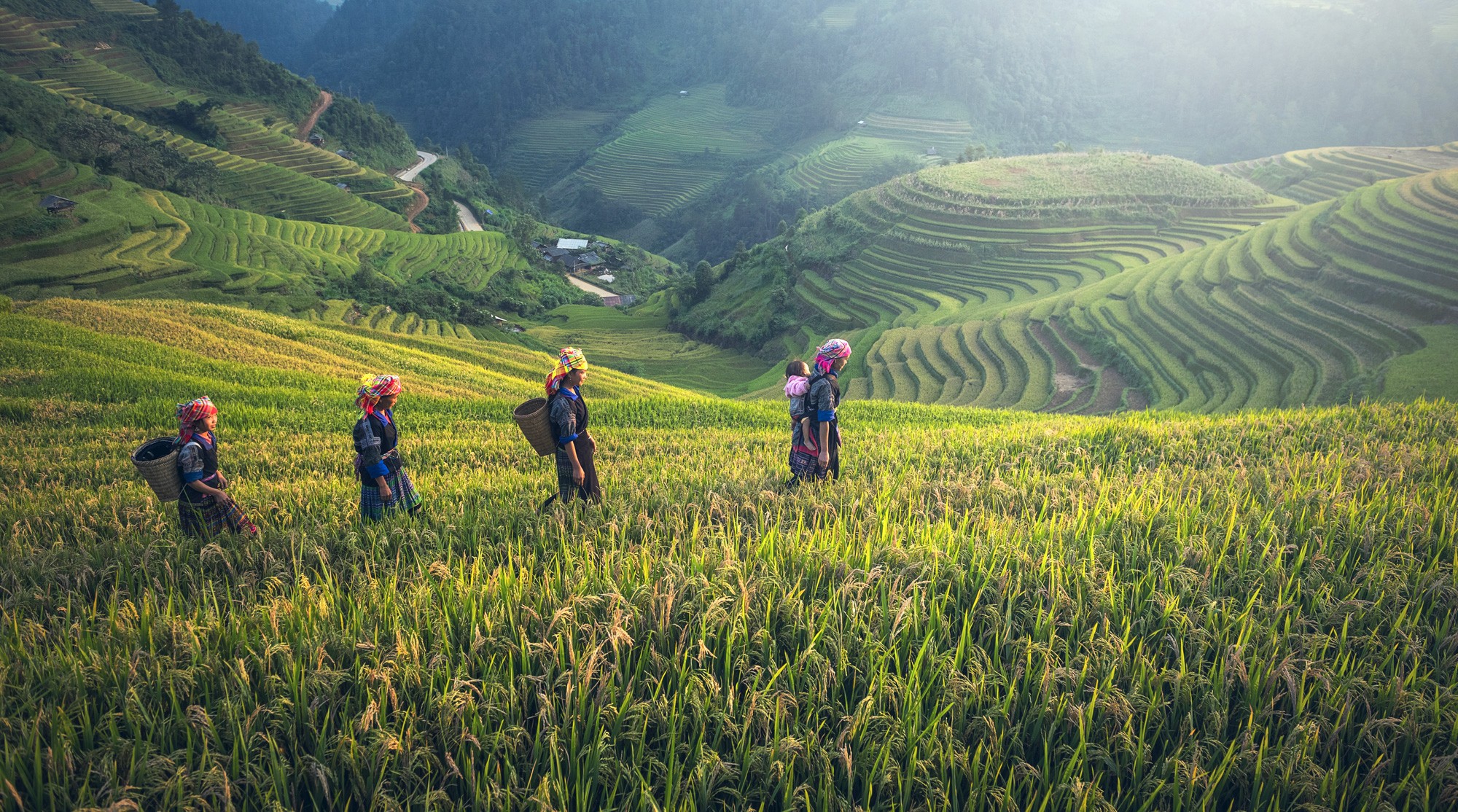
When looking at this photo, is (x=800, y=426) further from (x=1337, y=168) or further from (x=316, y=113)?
(x=316, y=113)

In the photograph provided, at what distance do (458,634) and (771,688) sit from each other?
5.32 ft

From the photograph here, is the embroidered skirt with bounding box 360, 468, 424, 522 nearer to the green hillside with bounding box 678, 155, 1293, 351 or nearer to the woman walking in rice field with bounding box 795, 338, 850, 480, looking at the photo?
the woman walking in rice field with bounding box 795, 338, 850, 480

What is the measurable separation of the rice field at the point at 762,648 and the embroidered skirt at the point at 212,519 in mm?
204

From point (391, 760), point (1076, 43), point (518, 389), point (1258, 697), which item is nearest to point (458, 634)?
point (391, 760)

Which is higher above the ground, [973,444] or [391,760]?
[973,444]

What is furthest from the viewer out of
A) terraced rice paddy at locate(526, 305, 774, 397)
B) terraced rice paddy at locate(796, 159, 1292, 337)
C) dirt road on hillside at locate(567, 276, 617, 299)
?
dirt road on hillside at locate(567, 276, 617, 299)

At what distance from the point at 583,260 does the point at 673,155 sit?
230ft

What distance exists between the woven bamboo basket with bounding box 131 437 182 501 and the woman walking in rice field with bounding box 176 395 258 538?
0.04m

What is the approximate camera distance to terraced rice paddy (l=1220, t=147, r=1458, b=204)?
6631cm

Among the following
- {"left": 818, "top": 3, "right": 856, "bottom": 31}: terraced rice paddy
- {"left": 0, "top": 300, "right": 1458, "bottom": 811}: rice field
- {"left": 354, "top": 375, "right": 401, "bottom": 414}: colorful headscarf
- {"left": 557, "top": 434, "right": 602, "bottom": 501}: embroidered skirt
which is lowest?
{"left": 0, "top": 300, "right": 1458, "bottom": 811}: rice field

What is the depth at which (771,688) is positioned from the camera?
3152 millimetres

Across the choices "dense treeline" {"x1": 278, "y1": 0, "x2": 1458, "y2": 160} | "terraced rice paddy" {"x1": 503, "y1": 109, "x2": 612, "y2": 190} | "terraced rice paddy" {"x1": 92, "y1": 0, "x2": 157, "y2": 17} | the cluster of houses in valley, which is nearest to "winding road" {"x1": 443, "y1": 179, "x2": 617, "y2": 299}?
the cluster of houses in valley

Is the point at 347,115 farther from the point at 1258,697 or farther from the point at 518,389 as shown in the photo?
the point at 1258,697

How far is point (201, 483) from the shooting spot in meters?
5.09
